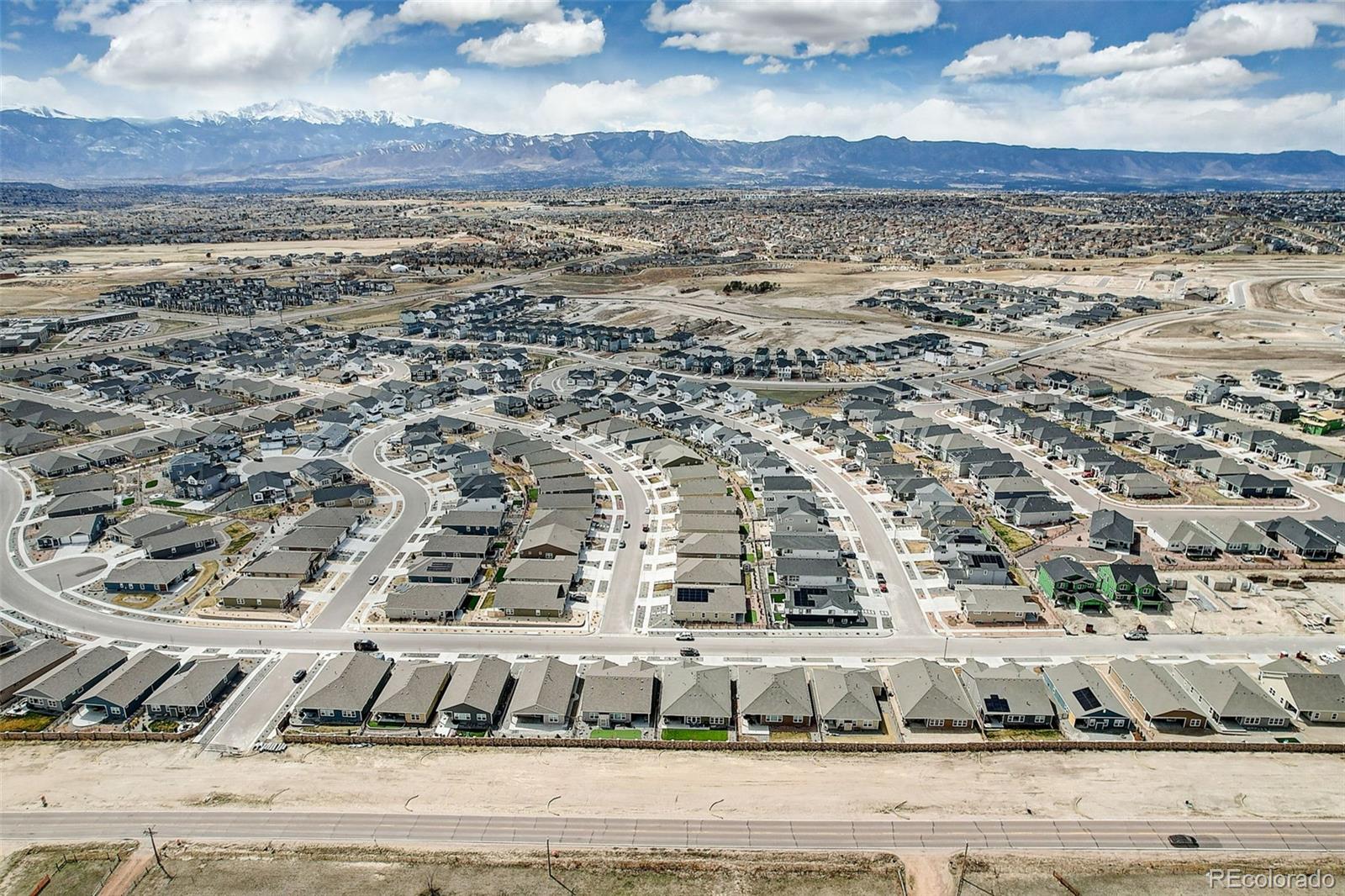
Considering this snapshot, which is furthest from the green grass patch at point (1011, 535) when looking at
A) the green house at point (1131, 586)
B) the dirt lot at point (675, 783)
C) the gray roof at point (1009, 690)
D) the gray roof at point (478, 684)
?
the gray roof at point (478, 684)

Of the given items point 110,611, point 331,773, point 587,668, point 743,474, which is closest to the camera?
point 331,773

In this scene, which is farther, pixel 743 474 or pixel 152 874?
pixel 743 474

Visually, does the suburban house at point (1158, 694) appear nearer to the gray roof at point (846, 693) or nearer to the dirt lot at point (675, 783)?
the dirt lot at point (675, 783)

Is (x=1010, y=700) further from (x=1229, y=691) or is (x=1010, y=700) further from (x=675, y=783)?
(x=675, y=783)

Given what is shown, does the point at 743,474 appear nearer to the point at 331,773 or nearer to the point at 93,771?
the point at 331,773

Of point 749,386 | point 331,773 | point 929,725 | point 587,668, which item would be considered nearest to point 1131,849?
point 929,725

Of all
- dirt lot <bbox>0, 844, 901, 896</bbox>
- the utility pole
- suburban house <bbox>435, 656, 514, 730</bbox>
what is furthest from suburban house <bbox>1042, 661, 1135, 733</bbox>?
the utility pole

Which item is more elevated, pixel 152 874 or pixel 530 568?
pixel 530 568

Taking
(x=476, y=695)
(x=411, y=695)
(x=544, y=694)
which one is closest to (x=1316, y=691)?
(x=544, y=694)

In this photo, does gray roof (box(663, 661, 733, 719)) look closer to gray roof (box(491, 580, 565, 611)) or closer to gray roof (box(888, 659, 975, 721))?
gray roof (box(888, 659, 975, 721))
